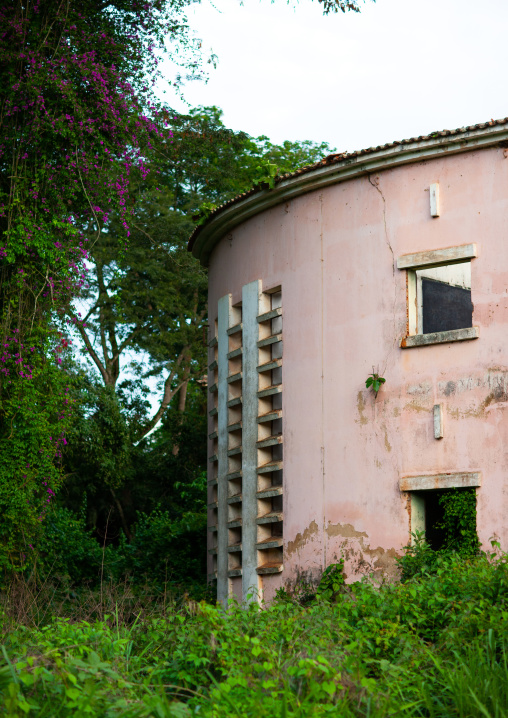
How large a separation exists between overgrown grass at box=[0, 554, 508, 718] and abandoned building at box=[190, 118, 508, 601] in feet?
7.56

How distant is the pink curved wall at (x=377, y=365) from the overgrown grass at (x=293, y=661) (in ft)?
7.45

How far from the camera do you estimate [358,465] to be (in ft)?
40.4

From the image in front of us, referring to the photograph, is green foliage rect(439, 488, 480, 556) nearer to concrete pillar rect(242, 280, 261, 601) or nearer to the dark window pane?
the dark window pane

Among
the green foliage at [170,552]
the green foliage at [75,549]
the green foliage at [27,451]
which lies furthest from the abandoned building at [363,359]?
the green foliage at [75,549]

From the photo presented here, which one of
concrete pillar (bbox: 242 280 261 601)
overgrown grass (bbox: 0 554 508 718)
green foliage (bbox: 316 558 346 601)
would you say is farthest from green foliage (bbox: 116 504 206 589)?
overgrown grass (bbox: 0 554 508 718)

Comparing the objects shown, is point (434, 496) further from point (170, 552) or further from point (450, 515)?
point (170, 552)

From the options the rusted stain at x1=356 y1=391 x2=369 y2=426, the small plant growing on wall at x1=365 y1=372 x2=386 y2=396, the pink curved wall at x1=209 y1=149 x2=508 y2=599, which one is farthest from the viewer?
the rusted stain at x1=356 y1=391 x2=369 y2=426

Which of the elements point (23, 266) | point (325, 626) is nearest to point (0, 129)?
point (23, 266)

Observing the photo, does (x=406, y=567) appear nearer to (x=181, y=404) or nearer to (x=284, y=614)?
(x=284, y=614)

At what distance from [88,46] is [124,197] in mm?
2430

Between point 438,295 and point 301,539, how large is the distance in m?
3.97

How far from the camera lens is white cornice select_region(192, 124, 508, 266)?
11.8 metres

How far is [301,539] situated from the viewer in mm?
12805

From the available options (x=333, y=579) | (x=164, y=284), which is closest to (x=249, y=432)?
(x=333, y=579)
